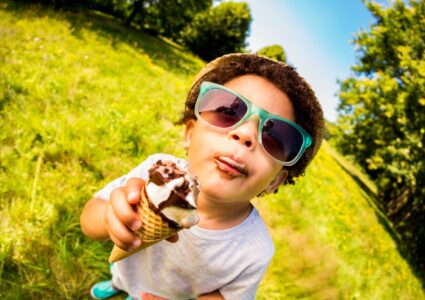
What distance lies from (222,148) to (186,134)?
0.67 m

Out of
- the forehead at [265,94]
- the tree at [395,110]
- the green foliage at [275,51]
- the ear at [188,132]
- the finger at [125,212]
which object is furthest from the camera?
the green foliage at [275,51]

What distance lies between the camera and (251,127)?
1.91 m

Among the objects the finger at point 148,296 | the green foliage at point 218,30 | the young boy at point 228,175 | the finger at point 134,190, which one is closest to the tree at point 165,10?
the green foliage at point 218,30

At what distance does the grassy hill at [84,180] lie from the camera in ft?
8.19

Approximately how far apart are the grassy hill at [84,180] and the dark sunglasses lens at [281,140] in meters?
1.79

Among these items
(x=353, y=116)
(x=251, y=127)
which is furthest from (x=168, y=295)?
(x=353, y=116)

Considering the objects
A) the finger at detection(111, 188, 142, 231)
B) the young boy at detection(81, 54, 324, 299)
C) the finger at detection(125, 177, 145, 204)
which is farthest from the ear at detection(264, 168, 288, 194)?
the finger at detection(111, 188, 142, 231)

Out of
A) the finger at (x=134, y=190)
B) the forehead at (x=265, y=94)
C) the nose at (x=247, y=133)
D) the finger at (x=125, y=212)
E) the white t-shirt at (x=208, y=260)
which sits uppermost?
the forehead at (x=265, y=94)

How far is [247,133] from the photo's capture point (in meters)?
1.89

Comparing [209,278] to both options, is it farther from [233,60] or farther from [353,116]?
[353,116]

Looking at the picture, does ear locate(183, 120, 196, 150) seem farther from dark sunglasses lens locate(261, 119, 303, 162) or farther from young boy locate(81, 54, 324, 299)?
dark sunglasses lens locate(261, 119, 303, 162)

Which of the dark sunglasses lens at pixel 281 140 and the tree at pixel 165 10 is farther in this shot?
the tree at pixel 165 10

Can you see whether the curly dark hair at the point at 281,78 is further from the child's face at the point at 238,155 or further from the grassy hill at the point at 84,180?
the grassy hill at the point at 84,180

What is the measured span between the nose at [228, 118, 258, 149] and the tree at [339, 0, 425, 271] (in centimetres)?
1173
